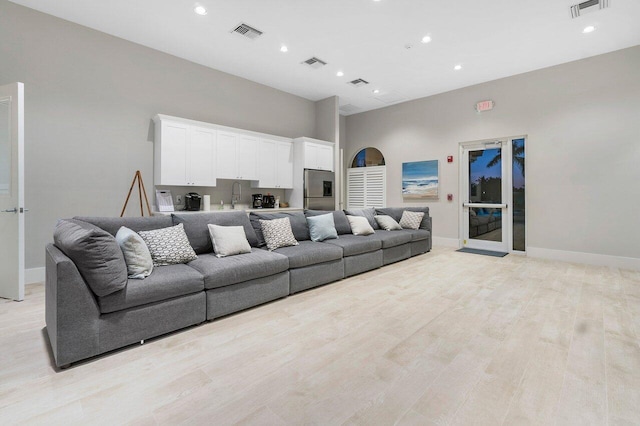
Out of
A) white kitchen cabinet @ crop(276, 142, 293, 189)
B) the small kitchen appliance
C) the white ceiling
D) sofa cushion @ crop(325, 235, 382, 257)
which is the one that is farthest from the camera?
white kitchen cabinet @ crop(276, 142, 293, 189)

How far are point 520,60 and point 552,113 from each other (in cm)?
108

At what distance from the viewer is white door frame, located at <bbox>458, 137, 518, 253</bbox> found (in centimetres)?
577

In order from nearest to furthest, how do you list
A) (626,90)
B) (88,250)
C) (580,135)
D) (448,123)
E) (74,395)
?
1. (74,395)
2. (88,250)
3. (626,90)
4. (580,135)
5. (448,123)

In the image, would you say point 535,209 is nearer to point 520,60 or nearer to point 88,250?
point 520,60

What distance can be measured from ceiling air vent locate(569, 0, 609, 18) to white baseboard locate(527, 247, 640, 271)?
3.51 meters

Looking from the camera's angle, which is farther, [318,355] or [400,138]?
[400,138]

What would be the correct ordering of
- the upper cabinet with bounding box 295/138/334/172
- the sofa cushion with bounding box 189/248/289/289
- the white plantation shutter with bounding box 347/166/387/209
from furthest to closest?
the white plantation shutter with bounding box 347/166/387/209, the upper cabinet with bounding box 295/138/334/172, the sofa cushion with bounding box 189/248/289/289

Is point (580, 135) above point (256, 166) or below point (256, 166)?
above

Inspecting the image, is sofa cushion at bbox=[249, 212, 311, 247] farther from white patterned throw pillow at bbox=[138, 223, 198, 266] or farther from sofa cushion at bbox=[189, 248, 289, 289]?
white patterned throw pillow at bbox=[138, 223, 198, 266]

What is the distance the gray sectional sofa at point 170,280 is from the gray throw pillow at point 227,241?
10cm

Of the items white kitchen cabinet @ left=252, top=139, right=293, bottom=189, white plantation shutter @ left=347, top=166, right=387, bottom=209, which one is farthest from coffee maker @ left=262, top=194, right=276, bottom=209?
white plantation shutter @ left=347, top=166, right=387, bottom=209

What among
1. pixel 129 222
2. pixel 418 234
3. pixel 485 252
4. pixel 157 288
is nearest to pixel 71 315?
pixel 157 288

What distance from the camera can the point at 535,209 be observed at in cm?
545

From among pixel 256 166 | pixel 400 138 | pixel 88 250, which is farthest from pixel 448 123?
pixel 88 250
